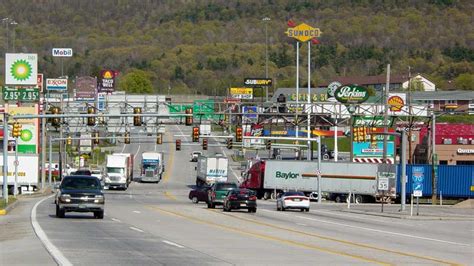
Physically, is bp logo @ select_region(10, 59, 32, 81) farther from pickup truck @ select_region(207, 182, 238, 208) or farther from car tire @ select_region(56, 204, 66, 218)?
car tire @ select_region(56, 204, 66, 218)

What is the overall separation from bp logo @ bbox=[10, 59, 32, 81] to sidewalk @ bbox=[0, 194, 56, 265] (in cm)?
5670

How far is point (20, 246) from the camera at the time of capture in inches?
1128

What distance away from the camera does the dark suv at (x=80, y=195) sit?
42562 mm

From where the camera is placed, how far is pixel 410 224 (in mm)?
48688

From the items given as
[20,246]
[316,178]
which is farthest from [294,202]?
[20,246]

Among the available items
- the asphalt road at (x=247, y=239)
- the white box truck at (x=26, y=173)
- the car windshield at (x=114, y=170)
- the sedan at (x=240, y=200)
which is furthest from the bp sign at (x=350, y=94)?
the asphalt road at (x=247, y=239)

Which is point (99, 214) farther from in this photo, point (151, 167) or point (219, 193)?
point (151, 167)

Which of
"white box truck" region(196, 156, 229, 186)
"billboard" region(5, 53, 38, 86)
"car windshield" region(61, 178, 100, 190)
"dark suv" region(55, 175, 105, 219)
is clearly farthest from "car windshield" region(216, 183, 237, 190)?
"billboard" region(5, 53, 38, 86)

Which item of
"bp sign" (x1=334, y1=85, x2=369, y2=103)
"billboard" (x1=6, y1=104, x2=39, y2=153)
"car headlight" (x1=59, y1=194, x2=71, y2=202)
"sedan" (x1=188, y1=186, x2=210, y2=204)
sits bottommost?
"sedan" (x1=188, y1=186, x2=210, y2=204)

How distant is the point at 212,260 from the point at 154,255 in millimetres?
1805

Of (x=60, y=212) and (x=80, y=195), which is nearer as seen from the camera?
(x=80, y=195)

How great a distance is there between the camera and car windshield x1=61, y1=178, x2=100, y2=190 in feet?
142

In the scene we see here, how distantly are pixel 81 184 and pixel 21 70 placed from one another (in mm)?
57287

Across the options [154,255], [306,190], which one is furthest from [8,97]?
[154,255]
